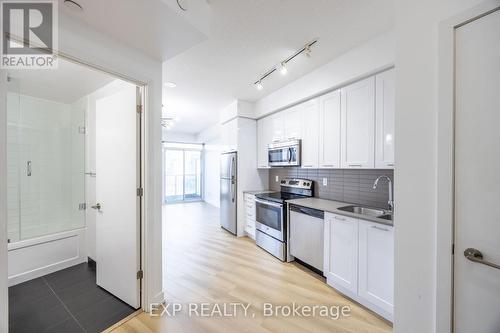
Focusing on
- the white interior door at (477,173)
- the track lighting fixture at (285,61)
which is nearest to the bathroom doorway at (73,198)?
the track lighting fixture at (285,61)

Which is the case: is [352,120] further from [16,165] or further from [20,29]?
[16,165]

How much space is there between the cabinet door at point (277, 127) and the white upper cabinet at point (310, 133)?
19.7 inches

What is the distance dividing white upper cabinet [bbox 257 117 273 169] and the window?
182 inches

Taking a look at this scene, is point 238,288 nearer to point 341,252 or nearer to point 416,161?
point 341,252

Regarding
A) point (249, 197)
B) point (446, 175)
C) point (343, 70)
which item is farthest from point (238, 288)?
point (343, 70)

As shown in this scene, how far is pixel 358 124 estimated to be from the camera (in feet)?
8.17

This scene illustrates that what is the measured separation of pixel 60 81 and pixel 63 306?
263 centimetres

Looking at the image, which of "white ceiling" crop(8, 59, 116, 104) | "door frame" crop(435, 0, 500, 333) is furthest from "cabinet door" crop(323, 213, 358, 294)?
"white ceiling" crop(8, 59, 116, 104)

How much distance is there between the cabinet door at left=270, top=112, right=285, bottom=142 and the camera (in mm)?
3783

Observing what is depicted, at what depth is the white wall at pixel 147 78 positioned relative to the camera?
1510 mm

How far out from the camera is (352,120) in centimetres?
256

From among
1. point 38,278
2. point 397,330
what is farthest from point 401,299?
point 38,278

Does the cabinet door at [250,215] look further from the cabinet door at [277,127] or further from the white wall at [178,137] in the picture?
the white wall at [178,137]

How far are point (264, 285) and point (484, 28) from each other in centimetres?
277
